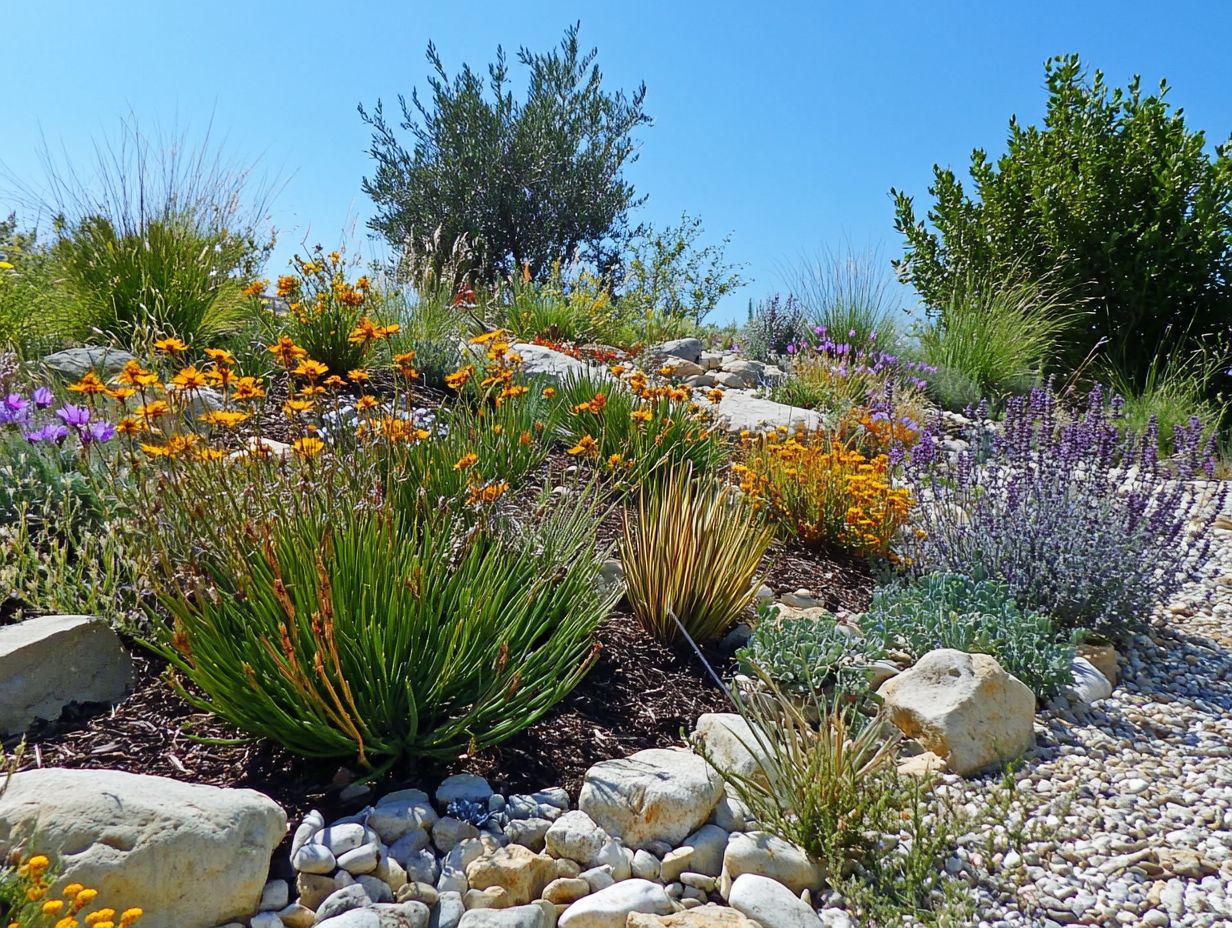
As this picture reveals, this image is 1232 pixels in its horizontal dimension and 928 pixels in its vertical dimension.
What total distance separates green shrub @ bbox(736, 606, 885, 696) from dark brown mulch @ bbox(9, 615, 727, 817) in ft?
0.79

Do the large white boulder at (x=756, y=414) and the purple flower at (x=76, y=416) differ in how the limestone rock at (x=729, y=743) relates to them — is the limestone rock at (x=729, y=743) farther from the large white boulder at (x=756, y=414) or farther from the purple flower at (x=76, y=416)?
the large white boulder at (x=756, y=414)

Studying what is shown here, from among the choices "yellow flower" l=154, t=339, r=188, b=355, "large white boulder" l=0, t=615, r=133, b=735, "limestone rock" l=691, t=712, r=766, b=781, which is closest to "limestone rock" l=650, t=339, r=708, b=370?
"limestone rock" l=691, t=712, r=766, b=781

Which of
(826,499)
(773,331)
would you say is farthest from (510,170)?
(826,499)

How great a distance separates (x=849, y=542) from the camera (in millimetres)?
5055

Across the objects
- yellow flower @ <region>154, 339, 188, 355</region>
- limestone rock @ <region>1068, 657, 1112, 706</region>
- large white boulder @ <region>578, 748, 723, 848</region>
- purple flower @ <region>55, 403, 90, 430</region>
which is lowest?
large white boulder @ <region>578, 748, 723, 848</region>

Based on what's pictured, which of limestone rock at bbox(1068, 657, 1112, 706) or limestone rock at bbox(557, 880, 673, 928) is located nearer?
limestone rock at bbox(557, 880, 673, 928)

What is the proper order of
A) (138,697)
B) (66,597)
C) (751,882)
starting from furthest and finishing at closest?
(66,597) < (138,697) < (751,882)

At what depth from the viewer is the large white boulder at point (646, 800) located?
106 inches

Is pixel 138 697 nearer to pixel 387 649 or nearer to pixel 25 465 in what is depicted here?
pixel 387 649

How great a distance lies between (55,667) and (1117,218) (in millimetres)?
12461

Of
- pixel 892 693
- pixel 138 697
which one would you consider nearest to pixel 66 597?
pixel 138 697

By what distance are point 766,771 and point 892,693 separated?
0.82 metres

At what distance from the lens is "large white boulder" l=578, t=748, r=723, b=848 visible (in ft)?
8.82

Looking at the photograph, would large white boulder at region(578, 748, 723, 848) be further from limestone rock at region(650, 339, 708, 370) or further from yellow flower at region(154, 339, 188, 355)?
limestone rock at region(650, 339, 708, 370)
